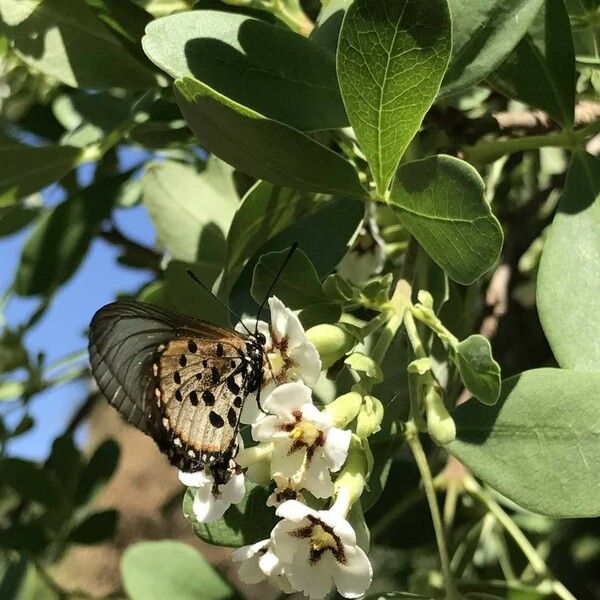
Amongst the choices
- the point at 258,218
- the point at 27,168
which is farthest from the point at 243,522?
the point at 27,168

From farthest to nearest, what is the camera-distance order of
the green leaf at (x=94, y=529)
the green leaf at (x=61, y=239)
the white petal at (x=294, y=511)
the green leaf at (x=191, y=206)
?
the green leaf at (x=94, y=529) < the green leaf at (x=61, y=239) < the green leaf at (x=191, y=206) < the white petal at (x=294, y=511)

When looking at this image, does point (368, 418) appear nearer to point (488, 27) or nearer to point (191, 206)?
point (488, 27)

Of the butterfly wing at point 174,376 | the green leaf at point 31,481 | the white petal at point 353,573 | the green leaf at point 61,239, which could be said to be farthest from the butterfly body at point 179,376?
the green leaf at point 31,481

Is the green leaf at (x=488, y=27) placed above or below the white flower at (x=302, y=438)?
above

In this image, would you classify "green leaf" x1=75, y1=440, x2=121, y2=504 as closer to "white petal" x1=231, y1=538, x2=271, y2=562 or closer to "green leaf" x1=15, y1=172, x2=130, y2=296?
"green leaf" x1=15, y1=172, x2=130, y2=296

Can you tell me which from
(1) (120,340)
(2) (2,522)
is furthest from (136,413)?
(2) (2,522)

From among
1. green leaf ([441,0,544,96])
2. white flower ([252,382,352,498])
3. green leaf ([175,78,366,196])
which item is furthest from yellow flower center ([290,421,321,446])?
green leaf ([441,0,544,96])

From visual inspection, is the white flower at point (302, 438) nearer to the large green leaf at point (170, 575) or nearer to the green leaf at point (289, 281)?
the green leaf at point (289, 281)

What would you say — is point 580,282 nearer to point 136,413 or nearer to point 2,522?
point 136,413
